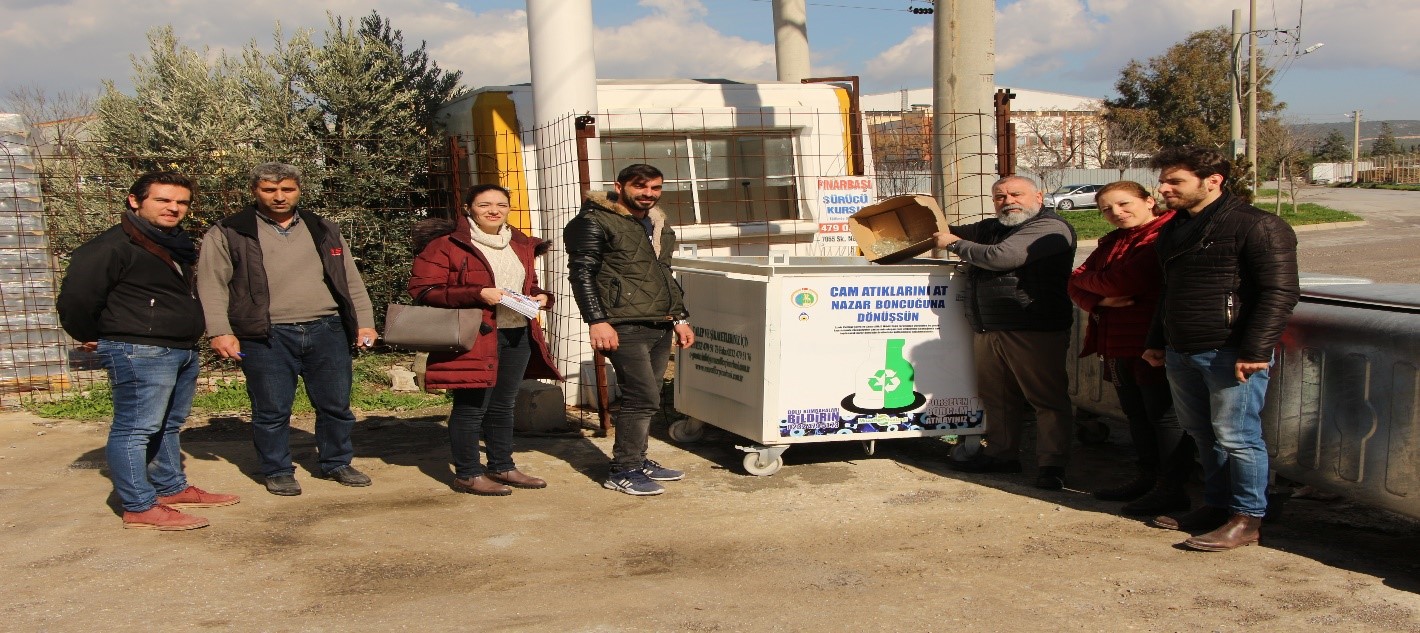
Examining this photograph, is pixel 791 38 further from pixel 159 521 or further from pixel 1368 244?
pixel 1368 244

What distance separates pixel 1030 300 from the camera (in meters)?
5.78

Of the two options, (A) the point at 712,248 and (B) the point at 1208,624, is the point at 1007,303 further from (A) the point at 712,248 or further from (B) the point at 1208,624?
(A) the point at 712,248

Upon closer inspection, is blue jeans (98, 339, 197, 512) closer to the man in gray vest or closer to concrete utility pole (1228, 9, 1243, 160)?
the man in gray vest

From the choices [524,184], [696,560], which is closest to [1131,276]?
[696,560]

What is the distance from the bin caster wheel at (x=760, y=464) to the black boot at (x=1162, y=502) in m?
1.81

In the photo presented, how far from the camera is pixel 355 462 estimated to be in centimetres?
659

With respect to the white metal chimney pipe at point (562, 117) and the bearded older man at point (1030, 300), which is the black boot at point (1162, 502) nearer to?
the bearded older man at point (1030, 300)

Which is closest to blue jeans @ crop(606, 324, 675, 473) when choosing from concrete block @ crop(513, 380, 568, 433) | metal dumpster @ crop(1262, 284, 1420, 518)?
concrete block @ crop(513, 380, 568, 433)

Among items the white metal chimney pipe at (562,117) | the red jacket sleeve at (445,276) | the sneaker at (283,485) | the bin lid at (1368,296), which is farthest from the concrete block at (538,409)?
the bin lid at (1368,296)

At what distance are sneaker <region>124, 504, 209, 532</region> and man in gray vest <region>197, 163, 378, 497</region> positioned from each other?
0.69 meters

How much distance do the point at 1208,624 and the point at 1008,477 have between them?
88.0 inches

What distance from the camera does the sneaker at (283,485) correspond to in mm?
5746

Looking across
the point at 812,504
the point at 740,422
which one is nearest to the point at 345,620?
the point at 812,504

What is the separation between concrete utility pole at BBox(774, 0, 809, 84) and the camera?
46.9 ft
